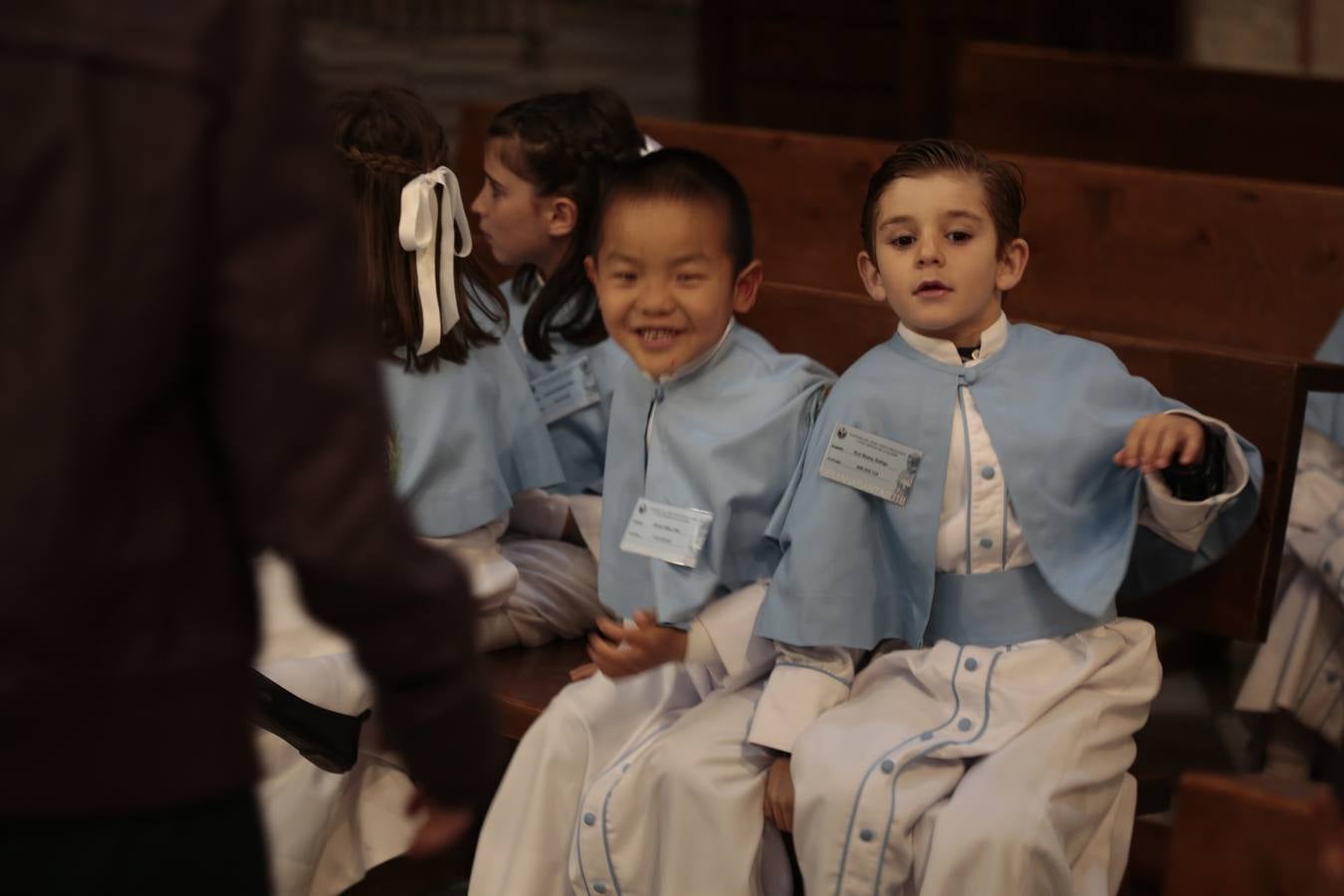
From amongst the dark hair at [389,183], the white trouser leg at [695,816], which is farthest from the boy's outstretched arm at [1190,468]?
the dark hair at [389,183]

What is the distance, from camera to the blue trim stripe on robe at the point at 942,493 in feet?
7.30

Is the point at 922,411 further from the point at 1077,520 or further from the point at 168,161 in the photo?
the point at 168,161

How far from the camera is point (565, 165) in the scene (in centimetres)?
318

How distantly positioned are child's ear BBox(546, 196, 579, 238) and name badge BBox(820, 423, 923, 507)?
1.03m

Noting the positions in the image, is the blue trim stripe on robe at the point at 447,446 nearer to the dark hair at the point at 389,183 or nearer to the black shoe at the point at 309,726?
the dark hair at the point at 389,183

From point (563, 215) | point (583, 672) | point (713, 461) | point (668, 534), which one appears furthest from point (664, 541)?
point (563, 215)

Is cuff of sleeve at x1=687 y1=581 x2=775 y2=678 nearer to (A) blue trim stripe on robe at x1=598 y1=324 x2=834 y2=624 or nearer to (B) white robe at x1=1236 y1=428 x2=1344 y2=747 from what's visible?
(A) blue trim stripe on robe at x1=598 y1=324 x2=834 y2=624

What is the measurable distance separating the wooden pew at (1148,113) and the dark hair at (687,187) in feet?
7.32

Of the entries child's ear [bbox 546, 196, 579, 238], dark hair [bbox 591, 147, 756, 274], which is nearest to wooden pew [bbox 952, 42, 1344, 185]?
child's ear [bbox 546, 196, 579, 238]

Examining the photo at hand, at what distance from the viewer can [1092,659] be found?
7.22ft

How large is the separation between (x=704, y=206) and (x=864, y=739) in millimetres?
831

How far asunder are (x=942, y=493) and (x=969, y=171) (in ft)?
1.44

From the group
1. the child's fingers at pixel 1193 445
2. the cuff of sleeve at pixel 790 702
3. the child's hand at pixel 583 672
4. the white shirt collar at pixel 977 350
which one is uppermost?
the white shirt collar at pixel 977 350

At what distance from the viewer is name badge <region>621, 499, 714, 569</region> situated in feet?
8.01
